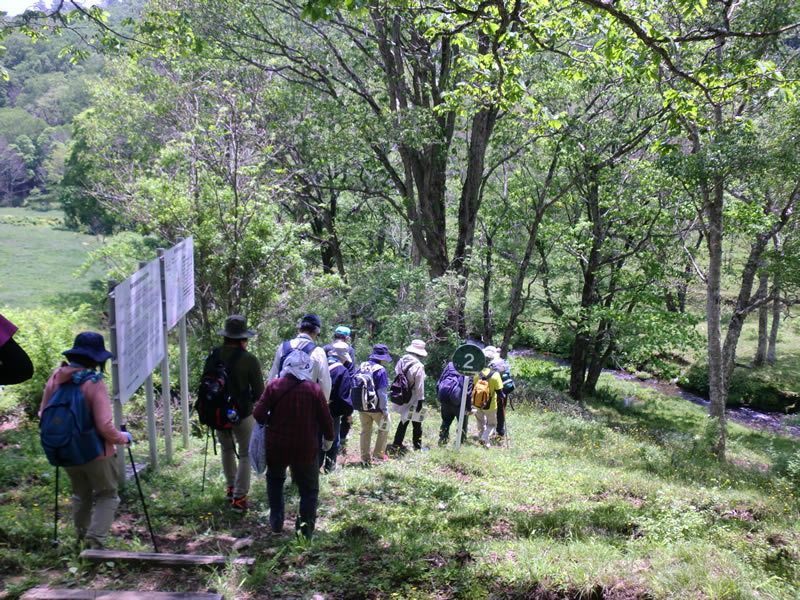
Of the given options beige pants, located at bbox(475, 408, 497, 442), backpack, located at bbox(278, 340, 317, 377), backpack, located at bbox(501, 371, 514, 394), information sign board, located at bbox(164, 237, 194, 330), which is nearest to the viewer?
backpack, located at bbox(278, 340, 317, 377)

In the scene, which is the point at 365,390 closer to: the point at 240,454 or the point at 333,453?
the point at 333,453

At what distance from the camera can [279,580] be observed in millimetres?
4359

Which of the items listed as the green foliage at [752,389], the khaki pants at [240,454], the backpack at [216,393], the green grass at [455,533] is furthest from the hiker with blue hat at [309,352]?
the green foliage at [752,389]

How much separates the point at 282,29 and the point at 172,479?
14818mm

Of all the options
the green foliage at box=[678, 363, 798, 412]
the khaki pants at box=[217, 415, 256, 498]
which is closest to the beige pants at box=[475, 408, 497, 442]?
the khaki pants at box=[217, 415, 256, 498]

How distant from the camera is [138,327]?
18.7ft

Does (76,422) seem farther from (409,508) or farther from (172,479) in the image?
(409,508)

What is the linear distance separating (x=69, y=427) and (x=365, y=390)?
371cm

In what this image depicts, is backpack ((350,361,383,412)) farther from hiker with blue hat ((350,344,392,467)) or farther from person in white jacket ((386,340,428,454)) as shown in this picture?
person in white jacket ((386,340,428,454))

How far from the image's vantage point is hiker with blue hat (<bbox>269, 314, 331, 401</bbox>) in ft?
18.0

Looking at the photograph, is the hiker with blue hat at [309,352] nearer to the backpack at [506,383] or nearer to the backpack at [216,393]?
the backpack at [216,393]

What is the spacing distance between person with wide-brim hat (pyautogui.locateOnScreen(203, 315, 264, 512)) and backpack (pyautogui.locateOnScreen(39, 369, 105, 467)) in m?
1.33

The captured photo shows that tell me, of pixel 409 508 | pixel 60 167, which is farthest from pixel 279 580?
pixel 60 167

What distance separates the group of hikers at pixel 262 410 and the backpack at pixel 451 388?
720 mm
